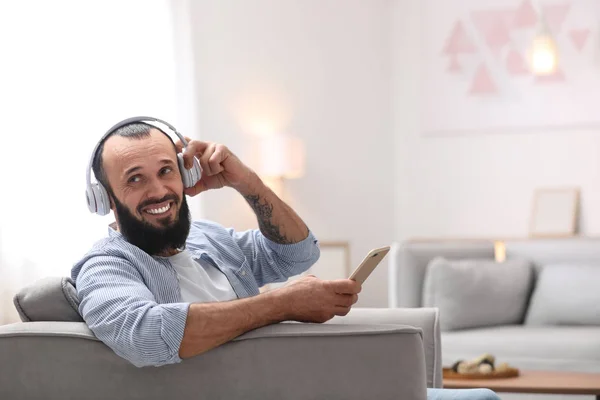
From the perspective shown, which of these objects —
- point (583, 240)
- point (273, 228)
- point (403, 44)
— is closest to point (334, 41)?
point (403, 44)

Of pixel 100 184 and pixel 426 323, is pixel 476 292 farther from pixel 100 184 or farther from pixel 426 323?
pixel 100 184

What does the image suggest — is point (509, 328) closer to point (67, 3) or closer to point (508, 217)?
point (508, 217)

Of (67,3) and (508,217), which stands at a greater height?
(67,3)

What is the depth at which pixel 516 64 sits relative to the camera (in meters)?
5.74

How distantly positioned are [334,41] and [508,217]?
1.56m

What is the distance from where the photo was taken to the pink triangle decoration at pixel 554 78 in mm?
5645

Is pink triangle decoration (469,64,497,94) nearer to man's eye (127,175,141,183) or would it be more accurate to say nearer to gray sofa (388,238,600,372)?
gray sofa (388,238,600,372)

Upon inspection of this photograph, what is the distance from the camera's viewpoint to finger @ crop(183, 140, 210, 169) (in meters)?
2.24

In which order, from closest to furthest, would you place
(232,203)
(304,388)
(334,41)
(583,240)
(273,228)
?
(304,388), (273,228), (583,240), (232,203), (334,41)

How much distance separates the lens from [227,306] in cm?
181

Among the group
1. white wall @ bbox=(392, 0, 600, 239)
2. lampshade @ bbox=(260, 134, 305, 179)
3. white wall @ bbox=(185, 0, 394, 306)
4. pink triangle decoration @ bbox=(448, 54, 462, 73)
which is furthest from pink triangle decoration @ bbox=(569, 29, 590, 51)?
lampshade @ bbox=(260, 134, 305, 179)

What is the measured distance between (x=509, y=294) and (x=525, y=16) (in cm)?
213

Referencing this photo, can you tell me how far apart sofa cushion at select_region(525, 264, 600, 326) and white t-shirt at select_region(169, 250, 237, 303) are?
2.30 meters

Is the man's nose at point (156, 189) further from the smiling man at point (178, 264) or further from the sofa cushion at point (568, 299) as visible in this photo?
the sofa cushion at point (568, 299)
